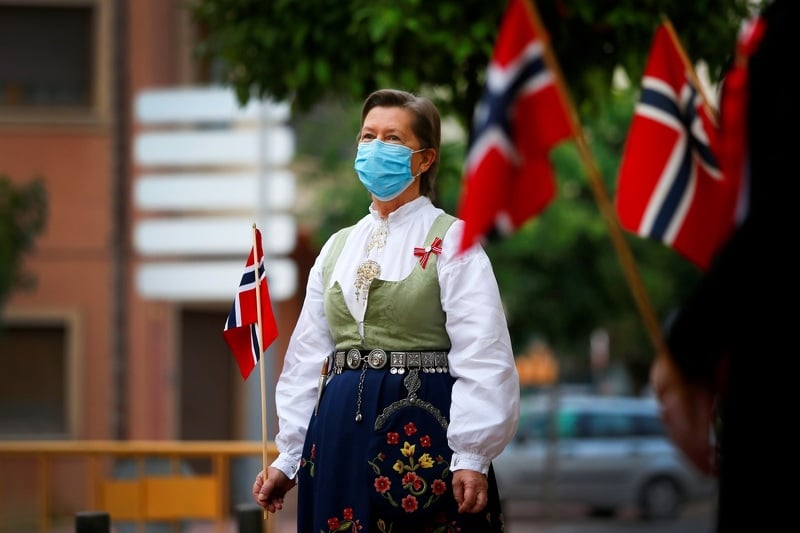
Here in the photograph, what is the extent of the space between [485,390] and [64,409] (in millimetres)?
16344

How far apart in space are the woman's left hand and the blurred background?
3.59 metres

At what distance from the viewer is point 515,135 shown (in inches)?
129

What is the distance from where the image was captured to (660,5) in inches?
304

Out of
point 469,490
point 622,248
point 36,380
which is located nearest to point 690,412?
point 622,248

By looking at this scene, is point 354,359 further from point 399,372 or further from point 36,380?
point 36,380

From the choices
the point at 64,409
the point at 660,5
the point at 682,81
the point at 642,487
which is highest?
the point at 660,5

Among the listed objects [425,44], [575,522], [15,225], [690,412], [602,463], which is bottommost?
[575,522]

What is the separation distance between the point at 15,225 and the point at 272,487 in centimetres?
1194

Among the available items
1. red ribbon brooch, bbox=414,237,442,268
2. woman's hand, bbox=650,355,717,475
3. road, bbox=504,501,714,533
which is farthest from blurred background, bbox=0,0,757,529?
woman's hand, bbox=650,355,717,475

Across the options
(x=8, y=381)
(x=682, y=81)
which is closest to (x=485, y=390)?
(x=682, y=81)

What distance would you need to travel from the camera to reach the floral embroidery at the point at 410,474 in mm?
4461

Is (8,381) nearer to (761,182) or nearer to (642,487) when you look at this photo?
(642,487)

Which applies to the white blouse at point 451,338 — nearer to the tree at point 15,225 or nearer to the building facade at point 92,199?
the tree at point 15,225

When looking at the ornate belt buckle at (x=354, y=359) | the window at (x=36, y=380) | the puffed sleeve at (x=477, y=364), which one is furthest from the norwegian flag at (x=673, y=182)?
the window at (x=36, y=380)
